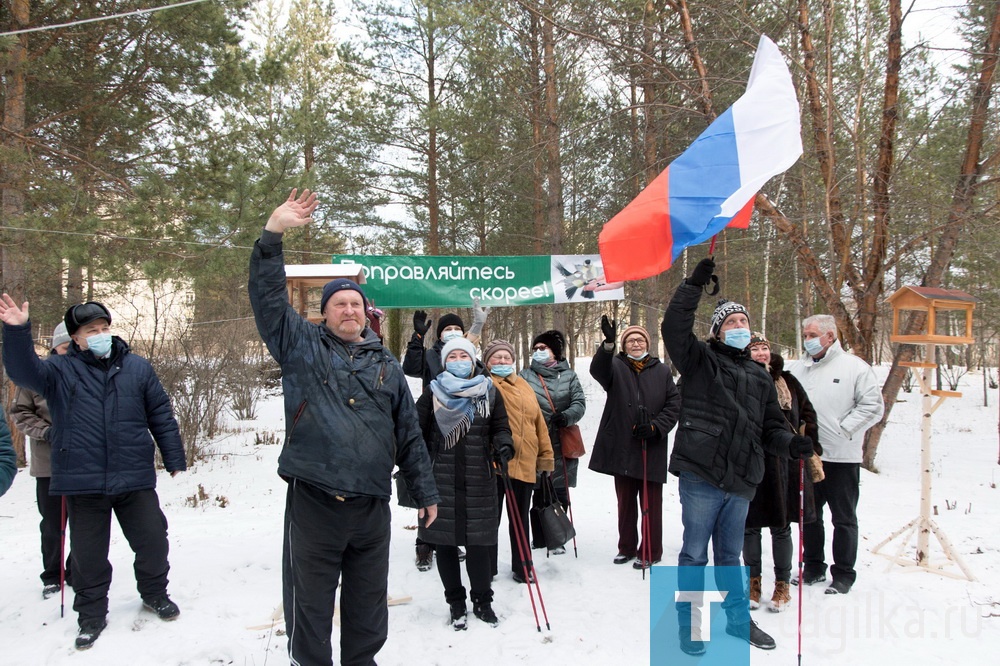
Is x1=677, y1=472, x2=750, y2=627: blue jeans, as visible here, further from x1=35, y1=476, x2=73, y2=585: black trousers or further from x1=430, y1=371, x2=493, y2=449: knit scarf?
x1=35, y1=476, x2=73, y2=585: black trousers

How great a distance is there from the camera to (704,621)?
11.0ft

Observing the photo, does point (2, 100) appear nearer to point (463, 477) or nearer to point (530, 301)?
point (530, 301)

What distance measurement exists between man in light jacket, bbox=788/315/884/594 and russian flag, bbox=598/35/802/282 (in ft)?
4.63

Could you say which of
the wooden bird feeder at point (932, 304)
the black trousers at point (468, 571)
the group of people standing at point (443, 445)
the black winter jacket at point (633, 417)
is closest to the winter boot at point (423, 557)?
the group of people standing at point (443, 445)

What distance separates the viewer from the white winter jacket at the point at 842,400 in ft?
13.0

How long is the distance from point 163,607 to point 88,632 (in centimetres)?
37

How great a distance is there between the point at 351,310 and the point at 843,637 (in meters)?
3.30

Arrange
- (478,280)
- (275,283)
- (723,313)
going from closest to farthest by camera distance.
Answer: (275,283), (723,313), (478,280)

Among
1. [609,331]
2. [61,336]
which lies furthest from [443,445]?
[61,336]

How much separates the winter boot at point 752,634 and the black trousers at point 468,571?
1.39 metres

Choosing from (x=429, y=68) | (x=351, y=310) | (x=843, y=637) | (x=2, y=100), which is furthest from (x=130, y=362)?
(x=429, y=68)

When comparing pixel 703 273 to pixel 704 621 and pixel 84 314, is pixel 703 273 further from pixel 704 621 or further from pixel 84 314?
pixel 84 314

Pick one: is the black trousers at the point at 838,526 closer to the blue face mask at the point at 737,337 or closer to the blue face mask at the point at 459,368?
the blue face mask at the point at 737,337

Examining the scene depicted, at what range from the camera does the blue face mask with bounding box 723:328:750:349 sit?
3318 mm
